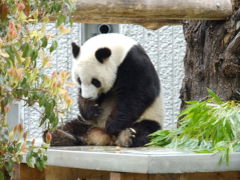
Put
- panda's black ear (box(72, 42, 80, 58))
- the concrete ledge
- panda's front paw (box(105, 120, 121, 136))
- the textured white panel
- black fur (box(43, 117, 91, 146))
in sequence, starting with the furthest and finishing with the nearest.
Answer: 1. the textured white panel
2. panda's black ear (box(72, 42, 80, 58))
3. panda's front paw (box(105, 120, 121, 136))
4. black fur (box(43, 117, 91, 146))
5. the concrete ledge

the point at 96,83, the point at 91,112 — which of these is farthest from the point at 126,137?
the point at 96,83

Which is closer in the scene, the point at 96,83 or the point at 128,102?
the point at 128,102

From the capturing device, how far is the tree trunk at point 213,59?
13.6 feet

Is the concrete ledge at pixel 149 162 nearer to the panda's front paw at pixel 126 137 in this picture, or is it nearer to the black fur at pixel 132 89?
the panda's front paw at pixel 126 137

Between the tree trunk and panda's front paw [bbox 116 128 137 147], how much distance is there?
88cm

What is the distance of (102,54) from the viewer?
402 cm

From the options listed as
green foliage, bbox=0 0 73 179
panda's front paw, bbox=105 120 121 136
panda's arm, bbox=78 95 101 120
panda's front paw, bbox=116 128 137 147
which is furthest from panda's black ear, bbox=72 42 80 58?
green foliage, bbox=0 0 73 179

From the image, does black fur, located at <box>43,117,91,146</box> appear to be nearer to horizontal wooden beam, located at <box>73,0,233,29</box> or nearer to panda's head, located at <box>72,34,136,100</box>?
panda's head, located at <box>72,34,136,100</box>

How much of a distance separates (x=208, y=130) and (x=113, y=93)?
1081mm

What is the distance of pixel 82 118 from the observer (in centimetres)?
412

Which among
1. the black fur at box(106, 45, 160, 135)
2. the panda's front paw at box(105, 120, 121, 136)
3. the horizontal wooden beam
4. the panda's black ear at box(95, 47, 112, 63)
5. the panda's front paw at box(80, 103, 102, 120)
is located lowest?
the panda's front paw at box(105, 120, 121, 136)

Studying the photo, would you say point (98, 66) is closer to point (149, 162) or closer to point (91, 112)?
point (91, 112)

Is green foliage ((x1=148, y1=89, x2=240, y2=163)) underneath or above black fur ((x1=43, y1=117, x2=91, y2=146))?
above

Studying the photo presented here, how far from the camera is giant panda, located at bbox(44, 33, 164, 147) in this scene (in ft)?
12.6
